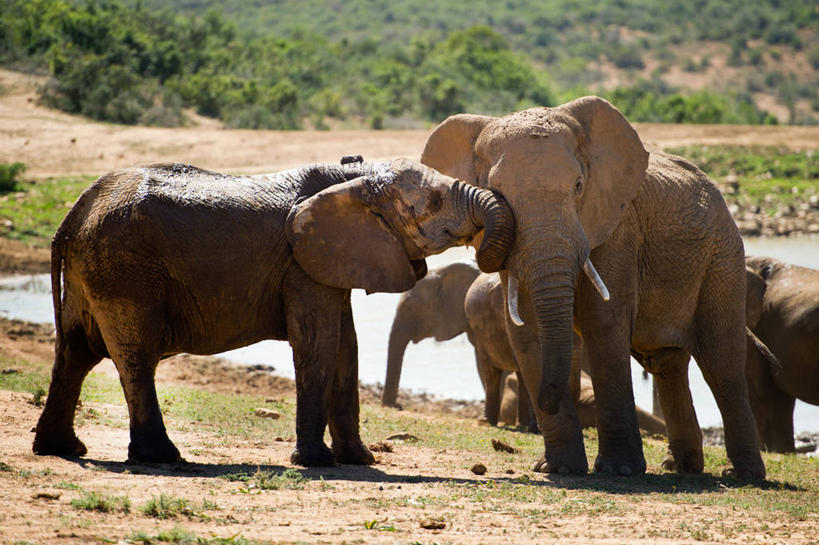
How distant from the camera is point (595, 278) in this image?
8141 mm

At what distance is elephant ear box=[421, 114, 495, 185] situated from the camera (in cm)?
870

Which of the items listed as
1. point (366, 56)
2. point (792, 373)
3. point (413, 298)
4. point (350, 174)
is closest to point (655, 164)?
point (350, 174)

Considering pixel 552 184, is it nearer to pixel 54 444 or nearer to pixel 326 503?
pixel 326 503

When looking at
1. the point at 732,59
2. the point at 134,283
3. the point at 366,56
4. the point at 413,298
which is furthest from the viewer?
the point at 732,59

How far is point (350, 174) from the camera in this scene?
336 inches

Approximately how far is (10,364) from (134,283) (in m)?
5.51

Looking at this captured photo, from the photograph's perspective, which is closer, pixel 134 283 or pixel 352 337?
pixel 134 283

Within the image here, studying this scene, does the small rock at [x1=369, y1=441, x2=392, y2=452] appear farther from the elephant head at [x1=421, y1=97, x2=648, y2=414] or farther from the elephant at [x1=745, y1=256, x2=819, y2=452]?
the elephant at [x1=745, y1=256, x2=819, y2=452]

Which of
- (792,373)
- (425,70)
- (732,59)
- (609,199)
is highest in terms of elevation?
(732,59)

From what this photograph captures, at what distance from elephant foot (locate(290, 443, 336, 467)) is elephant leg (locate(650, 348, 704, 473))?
3109mm

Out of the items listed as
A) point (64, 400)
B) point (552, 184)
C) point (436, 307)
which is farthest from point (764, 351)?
point (64, 400)

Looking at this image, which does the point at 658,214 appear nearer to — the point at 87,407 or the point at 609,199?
the point at 609,199

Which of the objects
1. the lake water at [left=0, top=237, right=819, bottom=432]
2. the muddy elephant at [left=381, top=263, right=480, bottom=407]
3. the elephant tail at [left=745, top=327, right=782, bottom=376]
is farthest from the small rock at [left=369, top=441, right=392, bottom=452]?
the lake water at [left=0, top=237, right=819, bottom=432]

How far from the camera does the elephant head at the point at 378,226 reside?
8.09 meters
